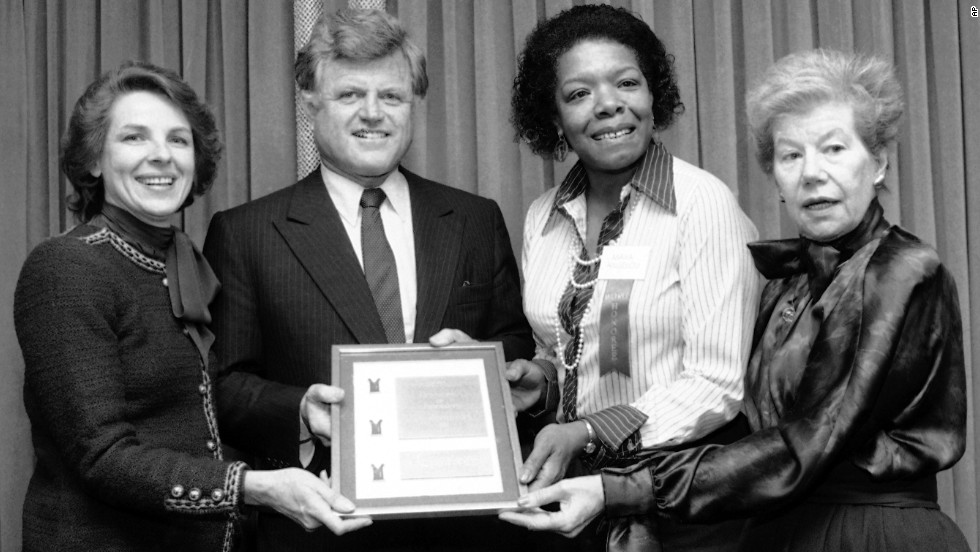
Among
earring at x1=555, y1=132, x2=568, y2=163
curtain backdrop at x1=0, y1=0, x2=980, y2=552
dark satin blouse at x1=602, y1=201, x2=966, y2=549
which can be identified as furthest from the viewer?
curtain backdrop at x1=0, y1=0, x2=980, y2=552

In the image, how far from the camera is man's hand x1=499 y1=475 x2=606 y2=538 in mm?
1879

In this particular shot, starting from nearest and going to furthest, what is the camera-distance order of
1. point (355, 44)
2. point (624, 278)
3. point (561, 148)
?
point (624, 278) → point (355, 44) → point (561, 148)

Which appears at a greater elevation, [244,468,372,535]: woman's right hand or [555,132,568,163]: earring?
[555,132,568,163]: earring

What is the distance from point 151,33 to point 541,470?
7.11ft

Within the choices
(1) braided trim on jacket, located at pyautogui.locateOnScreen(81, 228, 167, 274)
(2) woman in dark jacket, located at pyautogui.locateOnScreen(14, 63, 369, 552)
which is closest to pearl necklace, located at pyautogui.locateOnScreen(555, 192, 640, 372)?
(2) woman in dark jacket, located at pyautogui.locateOnScreen(14, 63, 369, 552)

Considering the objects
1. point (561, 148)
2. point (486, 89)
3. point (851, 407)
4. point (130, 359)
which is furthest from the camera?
point (486, 89)

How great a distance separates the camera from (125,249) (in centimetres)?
211

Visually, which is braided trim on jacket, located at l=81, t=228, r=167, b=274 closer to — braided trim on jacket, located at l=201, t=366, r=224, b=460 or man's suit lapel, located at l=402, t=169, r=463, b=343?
braided trim on jacket, located at l=201, t=366, r=224, b=460

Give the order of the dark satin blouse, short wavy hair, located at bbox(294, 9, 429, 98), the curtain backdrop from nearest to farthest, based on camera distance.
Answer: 1. the dark satin blouse
2. short wavy hair, located at bbox(294, 9, 429, 98)
3. the curtain backdrop

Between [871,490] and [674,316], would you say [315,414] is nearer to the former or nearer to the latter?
[674,316]

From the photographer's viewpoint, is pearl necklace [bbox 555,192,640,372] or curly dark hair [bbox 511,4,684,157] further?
curly dark hair [bbox 511,4,684,157]

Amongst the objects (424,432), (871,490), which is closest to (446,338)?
(424,432)

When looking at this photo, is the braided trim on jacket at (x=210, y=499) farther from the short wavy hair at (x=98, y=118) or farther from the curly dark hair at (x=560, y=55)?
the curly dark hair at (x=560, y=55)

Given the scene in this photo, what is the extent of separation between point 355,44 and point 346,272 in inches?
23.1
